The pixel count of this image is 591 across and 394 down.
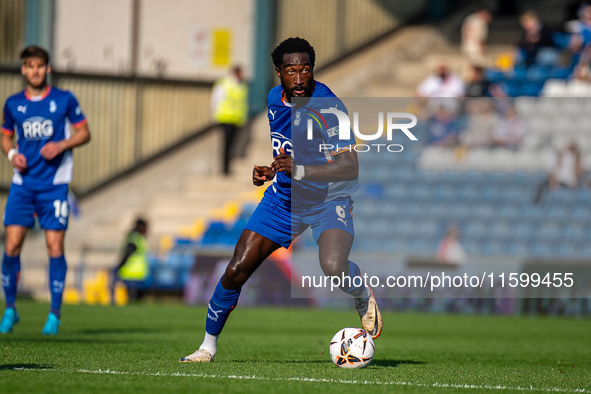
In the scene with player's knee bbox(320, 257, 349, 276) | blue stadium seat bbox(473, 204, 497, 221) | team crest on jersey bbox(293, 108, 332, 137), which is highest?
team crest on jersey bbox(293, 108, 332, 137)

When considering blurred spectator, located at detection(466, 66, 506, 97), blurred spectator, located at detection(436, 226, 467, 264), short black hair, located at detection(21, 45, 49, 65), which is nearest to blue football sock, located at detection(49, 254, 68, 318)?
short black hair, located at detection(21, 45, 49, 65)

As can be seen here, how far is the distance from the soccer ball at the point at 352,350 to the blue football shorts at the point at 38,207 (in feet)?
10.2

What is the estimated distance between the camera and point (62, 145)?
7582mm

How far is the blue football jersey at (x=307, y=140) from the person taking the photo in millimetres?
5688

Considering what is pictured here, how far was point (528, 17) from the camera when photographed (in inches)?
746

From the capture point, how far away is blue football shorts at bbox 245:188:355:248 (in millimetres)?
5719

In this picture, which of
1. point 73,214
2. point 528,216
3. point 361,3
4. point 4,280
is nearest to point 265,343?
point 4,280

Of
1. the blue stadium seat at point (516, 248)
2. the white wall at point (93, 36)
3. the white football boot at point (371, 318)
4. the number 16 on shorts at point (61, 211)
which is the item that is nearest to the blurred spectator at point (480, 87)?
the blue stadium seat at point (516, 248)

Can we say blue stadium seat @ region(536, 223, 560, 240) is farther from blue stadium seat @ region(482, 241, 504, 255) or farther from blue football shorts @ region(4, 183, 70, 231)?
blue football shorts @ region(4, 183, 70, 231)

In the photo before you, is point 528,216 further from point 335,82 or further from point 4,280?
point 4,280

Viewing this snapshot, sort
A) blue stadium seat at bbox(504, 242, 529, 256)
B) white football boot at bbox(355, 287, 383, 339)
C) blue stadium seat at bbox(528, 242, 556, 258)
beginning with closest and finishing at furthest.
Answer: white football boot at bbox(355, 287, 383, 339), blue stadium seat at bbox(528, 242, 556, 258), blue stadium seat at bbox(504, 242, 529, 256)

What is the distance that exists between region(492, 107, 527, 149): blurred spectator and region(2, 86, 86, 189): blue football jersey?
10054mm

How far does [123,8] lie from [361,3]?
601cm

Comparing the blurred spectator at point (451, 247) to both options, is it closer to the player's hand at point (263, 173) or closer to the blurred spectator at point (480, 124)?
the blurred spectator at point (480, 124)
